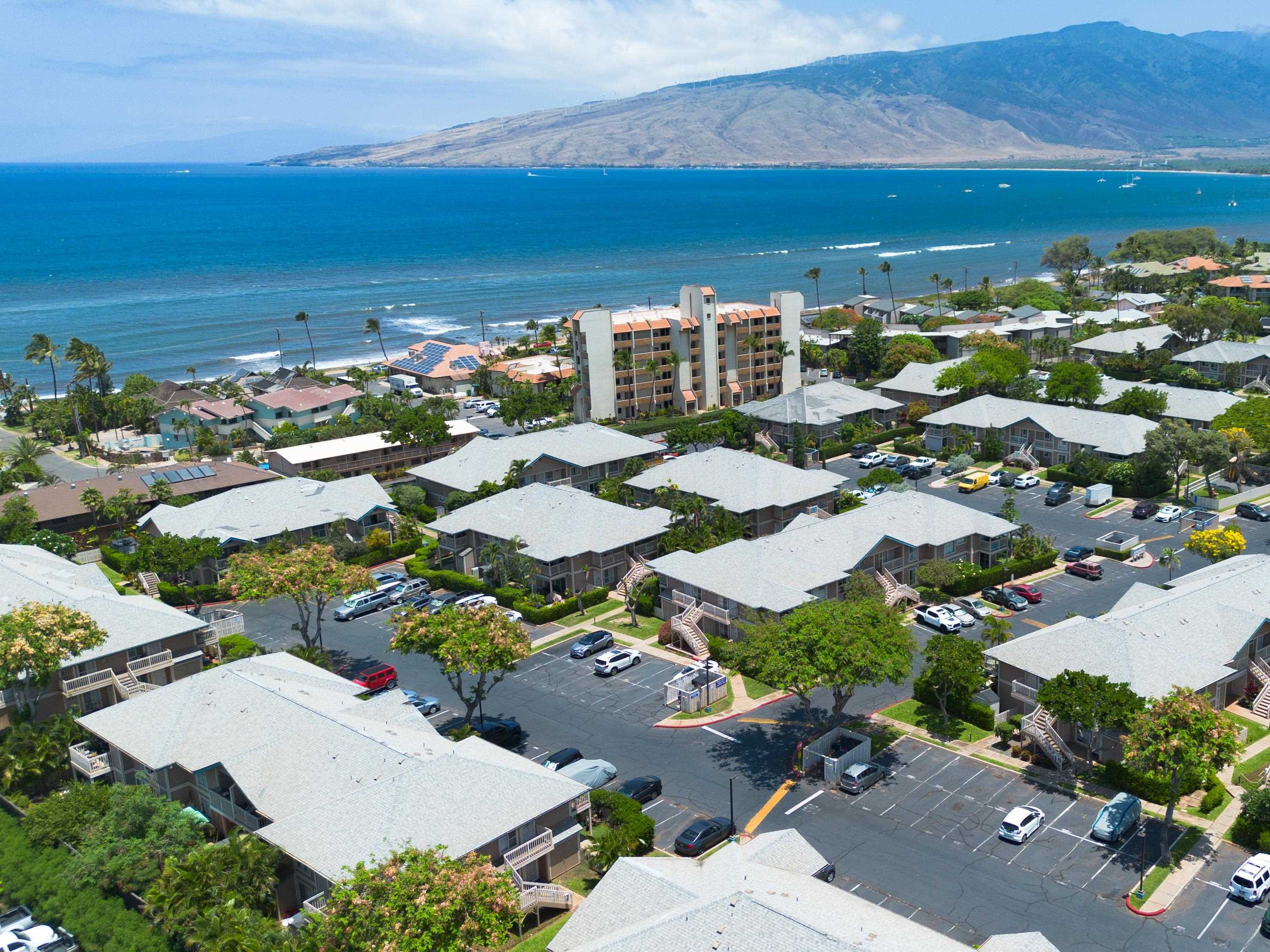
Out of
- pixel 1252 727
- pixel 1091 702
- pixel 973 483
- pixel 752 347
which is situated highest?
pixel 752 347

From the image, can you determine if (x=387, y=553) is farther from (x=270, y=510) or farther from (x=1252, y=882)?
(x=1252, y=882)

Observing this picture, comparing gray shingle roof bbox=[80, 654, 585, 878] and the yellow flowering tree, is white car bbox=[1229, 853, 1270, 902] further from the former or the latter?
the yellow flowering tree

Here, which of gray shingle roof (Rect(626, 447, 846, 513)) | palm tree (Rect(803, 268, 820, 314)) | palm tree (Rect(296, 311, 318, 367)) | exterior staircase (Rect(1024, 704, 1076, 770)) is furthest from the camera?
palm tree (Rect(803, 268, 820, 314))

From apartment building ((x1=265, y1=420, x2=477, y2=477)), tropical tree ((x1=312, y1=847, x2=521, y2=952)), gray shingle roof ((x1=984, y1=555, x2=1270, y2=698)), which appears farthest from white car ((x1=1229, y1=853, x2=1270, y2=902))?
apartment building ((x1=265, y1=420, x2=477, y2=477))

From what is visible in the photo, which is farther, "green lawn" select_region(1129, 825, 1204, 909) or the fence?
the fence

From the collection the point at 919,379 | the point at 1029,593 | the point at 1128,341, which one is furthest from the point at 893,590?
the point at 1128,341

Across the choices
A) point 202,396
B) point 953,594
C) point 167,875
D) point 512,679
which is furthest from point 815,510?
point 202,396
